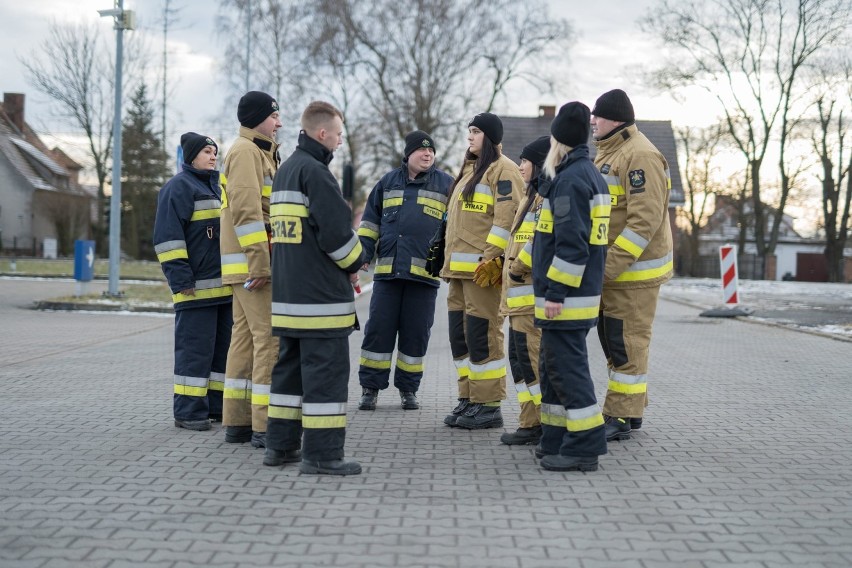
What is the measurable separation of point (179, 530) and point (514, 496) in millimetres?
1748

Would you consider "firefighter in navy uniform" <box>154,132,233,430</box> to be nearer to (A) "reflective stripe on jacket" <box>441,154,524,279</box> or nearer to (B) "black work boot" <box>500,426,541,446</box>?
(A) "reflective stripe on jacket" <box>441,154,524,279</box>

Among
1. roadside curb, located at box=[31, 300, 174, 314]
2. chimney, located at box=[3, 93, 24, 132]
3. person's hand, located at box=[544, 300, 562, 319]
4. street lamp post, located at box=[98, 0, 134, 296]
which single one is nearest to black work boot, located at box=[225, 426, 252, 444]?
person's hand, located at box=[544, 300, 562, 319]

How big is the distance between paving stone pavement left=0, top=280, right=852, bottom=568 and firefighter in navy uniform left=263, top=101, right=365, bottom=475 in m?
0.29

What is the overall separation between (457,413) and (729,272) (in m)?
13.0

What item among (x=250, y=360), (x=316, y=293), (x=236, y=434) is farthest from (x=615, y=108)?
(x=236, y=434)

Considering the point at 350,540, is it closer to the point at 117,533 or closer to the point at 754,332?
the point at 117,533

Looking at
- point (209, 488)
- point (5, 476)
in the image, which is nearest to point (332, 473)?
point (209, 488)

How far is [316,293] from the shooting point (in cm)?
555

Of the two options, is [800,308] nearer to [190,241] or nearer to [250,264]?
[190,241]

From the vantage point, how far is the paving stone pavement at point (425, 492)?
416cm

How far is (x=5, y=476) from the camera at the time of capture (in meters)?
5.42

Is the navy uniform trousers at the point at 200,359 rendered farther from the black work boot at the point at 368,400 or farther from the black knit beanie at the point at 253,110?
the black knit beanie at the point at 253,110

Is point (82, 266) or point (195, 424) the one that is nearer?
point (195, 424)

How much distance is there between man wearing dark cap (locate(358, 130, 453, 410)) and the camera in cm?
795
